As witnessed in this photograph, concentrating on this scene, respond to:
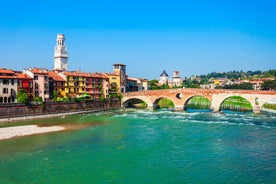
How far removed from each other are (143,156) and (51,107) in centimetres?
3431

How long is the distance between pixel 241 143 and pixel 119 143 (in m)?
12.3

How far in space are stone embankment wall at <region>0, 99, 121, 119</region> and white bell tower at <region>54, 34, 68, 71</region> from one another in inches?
929

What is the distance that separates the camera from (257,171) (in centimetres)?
2186

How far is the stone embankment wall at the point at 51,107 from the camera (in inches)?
1909

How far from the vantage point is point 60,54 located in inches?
3383

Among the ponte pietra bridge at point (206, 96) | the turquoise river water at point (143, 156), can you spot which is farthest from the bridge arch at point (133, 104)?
the turquoise river water at point (143, 156)

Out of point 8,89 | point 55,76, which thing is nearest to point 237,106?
point 55,76

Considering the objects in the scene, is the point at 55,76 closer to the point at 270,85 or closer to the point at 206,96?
the point at 206,96

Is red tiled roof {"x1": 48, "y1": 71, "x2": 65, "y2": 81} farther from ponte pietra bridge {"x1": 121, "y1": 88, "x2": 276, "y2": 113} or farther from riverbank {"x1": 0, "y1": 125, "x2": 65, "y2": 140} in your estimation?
riverbank {"x1": 0, "y1": 125, "x2": 65, "y2": 140}

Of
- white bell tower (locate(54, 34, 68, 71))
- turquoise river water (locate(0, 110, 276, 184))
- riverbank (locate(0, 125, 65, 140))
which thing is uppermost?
white bell tower (locate(54, 34, 68, 71))

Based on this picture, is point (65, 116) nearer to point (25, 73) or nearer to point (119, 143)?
point (25, 73)

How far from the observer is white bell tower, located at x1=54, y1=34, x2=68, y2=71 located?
8625 cm

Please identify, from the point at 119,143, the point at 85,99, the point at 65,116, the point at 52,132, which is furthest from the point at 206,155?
the point at 85,99

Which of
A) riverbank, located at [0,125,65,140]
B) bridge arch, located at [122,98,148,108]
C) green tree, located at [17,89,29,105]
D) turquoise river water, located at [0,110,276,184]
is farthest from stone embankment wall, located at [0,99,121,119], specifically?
turquoise river water, located at [0,110,276,184]
